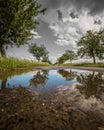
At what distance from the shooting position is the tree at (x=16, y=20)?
2205 centimetres

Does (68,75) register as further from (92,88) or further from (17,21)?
(17,21)

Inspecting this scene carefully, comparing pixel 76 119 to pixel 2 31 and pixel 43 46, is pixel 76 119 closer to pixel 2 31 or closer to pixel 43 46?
pixel 2 31

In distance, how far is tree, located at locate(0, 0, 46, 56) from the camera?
2205cm

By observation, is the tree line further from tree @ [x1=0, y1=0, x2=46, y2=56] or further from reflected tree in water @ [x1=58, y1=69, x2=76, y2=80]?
reflected tree in water @ [x1=58, y1=69, x2=76, y2=80]

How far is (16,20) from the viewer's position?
22016mm

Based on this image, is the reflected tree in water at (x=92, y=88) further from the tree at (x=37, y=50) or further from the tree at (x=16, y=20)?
the tree at (x=37, y=50)

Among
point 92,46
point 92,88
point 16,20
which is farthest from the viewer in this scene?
point 92,46

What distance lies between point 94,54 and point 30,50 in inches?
1883

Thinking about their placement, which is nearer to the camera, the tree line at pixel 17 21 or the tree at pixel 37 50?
the tree line at pixel 17 21

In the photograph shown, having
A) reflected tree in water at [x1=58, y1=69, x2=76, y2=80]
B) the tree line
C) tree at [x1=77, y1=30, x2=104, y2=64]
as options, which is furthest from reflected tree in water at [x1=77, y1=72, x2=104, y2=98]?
tree at [x1=77, y1=30, x2=104, y2=64]

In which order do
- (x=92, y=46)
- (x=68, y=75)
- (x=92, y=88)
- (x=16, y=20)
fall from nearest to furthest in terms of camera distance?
(x=92, y=88) → (x=68, y=75) → (x=16, y=20) → (x=92, y=46)

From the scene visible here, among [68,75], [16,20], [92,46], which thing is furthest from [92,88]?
[92,46]

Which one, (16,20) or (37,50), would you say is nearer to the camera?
(16,20)

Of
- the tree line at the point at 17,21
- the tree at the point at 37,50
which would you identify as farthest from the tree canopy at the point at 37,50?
the tree line at the point at 17,21
